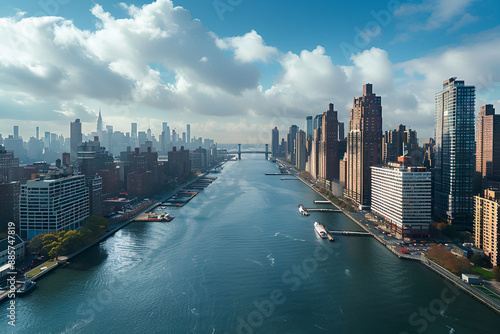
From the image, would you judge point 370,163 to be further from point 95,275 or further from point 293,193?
point 95,275

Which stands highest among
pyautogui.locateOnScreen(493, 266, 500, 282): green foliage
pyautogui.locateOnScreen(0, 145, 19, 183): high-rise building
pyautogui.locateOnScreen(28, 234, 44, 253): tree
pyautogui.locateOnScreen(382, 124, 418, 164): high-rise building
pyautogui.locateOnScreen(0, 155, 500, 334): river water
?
pyautogui.locateOnScreen(382, 124, 418, 164): high-rise building

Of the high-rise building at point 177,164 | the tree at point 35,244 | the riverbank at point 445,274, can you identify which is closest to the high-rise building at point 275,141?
the high-rise building at point 177,164

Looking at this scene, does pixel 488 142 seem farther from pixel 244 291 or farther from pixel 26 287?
pixel 26 287

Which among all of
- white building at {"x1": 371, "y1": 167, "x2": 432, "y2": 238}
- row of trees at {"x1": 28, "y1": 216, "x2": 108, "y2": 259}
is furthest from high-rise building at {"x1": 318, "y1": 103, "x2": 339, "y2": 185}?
row of trees at {"x1": 28, "y1": 216, "x2": 108, "y2": 259}

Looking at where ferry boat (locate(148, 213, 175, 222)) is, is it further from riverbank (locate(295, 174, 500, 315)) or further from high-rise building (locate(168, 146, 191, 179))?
high-rise building (locate(168, 146, 191, 179))

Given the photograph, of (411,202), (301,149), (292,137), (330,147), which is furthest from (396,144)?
(292,137)

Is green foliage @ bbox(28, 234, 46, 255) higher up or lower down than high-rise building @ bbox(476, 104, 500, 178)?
lower down

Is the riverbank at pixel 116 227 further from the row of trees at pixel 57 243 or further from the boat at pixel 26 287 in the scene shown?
the boat at pixel 26 287

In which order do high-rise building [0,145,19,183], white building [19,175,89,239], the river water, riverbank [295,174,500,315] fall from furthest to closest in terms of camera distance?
high-rise building [0,145,19,183] → white building [19,175,89,239] → riverbank [295,174,500,315] → the river water
